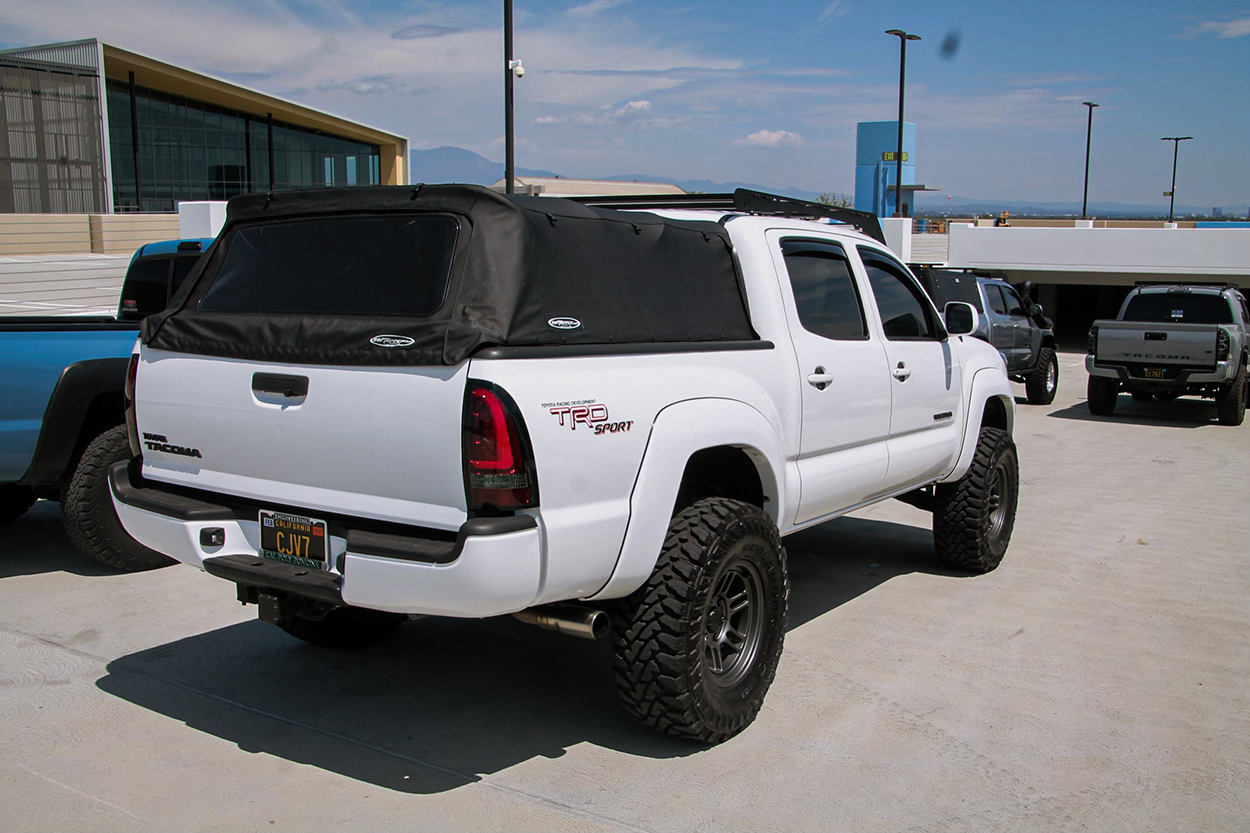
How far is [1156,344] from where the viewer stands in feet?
48.7

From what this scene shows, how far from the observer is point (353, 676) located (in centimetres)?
509

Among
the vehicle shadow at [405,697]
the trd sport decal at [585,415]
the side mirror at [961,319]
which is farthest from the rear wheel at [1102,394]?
the trd sport decal at [585,415]

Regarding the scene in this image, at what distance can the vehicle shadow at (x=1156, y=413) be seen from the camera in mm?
15289

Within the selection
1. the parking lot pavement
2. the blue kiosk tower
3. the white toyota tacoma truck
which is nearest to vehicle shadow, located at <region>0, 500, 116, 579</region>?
the parking lot pavement

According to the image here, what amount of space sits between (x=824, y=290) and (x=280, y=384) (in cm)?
277

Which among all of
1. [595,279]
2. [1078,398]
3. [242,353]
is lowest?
[1078,398]

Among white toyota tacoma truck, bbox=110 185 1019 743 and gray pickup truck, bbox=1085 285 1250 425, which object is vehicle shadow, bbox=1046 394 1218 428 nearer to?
gray pickup truck, bbox=1085 285 1250 425

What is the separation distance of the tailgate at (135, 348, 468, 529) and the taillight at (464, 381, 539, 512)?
0.04 metres

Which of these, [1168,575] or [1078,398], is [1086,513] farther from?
[1078,398]

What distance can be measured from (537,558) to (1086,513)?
6797 millimetres

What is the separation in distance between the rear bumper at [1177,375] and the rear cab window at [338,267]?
13.6 meters

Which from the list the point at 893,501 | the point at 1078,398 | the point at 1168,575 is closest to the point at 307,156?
the point at 1078,398

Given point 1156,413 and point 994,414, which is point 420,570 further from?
point 1156,413

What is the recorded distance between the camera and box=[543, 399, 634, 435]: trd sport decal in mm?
3584
